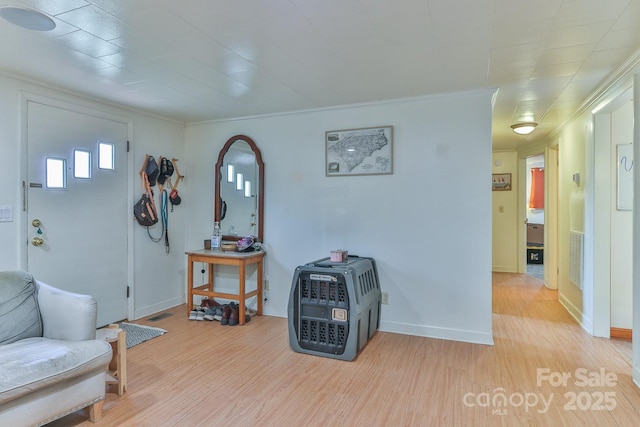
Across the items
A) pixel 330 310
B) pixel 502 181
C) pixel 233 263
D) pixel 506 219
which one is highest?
pixel 502 181

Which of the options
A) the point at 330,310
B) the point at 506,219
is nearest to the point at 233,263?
the point at 330,310

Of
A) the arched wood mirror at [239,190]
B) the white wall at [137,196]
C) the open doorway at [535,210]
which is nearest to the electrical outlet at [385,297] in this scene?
the arched wood mirror at [239,190]

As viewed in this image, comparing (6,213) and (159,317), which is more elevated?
(6,213)

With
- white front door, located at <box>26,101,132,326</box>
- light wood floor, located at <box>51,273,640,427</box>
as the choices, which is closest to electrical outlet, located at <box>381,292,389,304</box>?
light wood floor, located at <box>51,273,640,427</box>

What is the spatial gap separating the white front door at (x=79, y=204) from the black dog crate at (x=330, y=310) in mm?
1956

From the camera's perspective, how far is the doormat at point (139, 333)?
126 inches

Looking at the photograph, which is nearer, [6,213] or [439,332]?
[6,213]

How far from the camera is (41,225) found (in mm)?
3035

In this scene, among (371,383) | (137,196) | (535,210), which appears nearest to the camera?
(371,383)

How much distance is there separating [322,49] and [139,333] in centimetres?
293

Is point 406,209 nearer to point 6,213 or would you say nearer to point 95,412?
point 95,412

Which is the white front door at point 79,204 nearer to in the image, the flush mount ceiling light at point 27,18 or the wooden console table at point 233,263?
the wooden console table at point 233,263

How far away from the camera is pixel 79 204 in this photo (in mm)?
3326

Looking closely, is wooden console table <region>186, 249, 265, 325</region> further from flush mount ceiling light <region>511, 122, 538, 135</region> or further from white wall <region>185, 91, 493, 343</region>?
flush mount ceiling light <region>511, 122, 538, 135</region>
